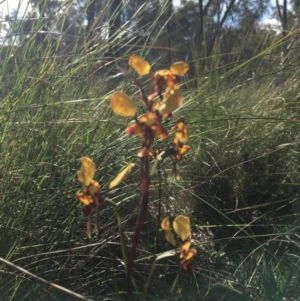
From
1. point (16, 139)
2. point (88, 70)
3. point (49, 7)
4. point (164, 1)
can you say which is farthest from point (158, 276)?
point (49, 7)

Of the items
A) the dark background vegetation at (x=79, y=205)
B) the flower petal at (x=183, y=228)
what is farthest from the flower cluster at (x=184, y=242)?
the dark background vegetation at (x=79, y=205)

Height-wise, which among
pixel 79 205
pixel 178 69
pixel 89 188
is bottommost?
pixel 79 205

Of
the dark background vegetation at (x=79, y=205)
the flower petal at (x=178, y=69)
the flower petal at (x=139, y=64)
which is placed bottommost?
the dark background vegetation at (x=79, y=205)

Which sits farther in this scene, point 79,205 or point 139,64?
point 79,205

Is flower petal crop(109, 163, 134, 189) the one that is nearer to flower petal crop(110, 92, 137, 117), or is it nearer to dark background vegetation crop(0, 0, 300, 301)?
flower petal crop(110, 92, 137, 117)

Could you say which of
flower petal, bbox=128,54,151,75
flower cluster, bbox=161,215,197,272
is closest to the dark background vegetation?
flower cluster, bbox=161,215,197,272

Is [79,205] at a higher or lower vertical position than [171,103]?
lower

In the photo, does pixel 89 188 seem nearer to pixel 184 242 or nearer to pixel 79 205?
pixel 184 242

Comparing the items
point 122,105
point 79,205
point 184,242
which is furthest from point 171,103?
point 79,205

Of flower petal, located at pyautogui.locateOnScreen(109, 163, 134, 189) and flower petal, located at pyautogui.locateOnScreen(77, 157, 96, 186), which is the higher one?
flower petal, located at pyautogui.locateOnScreen(77, 157, 96, 186)

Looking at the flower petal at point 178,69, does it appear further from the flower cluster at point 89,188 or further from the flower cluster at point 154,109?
the flower cluster at point 89,188

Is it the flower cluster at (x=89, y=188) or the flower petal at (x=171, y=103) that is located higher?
the flower petal at (x=171, y=103)

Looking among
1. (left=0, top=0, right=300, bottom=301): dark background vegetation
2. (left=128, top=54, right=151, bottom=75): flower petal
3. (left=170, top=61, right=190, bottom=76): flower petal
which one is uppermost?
(left=128, top=54, right=151, bottom=75): flower petal

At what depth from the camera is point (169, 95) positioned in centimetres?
58
